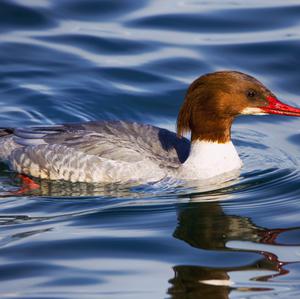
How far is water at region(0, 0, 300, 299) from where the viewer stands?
687 cm

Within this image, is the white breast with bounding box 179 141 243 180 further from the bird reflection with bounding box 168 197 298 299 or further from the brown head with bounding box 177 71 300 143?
the bird reflection with bounding box 168 197 298 299

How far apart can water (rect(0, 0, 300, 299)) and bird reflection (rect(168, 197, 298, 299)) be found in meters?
0.02

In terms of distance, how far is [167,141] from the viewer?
9.47 metres

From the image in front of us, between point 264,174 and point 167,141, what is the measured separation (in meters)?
1.03

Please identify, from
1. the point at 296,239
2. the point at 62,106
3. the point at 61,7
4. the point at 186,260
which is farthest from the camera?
the point at 61,7

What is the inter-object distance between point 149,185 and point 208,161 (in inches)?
25.0

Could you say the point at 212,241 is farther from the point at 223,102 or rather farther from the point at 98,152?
the point at 98,152

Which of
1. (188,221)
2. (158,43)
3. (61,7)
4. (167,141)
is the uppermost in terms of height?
(61,7)

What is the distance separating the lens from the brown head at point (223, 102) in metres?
8.98

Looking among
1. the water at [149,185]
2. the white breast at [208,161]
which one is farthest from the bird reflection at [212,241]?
the white breast at [208,161]

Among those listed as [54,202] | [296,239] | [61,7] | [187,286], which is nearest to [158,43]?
[61,7]

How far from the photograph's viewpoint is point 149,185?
9.15m

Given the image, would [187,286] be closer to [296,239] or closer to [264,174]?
[296,239]

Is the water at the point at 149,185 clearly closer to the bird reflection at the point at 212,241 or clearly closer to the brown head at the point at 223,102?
the bird reflection at the point at 212,241
